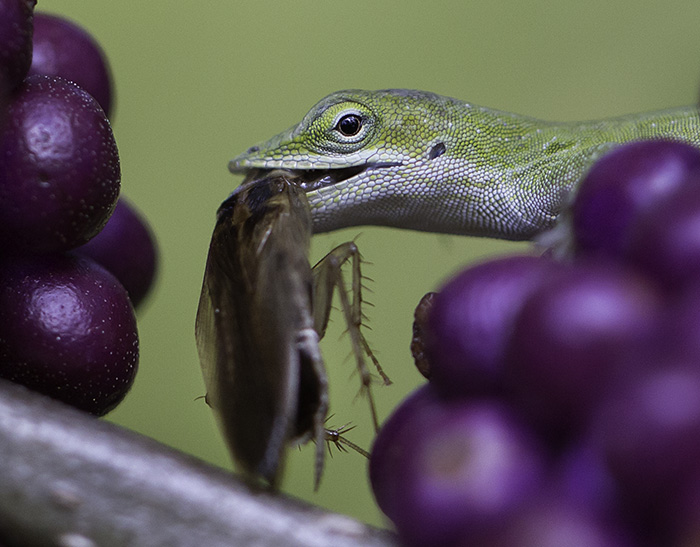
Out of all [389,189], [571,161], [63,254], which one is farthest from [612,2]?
[63,254]

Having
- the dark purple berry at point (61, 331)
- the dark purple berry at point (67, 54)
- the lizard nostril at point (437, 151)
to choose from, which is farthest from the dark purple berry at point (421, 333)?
the lizard nostril at point (437, 151)

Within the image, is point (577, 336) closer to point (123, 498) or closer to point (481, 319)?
point (481, 319)

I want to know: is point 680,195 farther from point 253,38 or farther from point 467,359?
point 253,38

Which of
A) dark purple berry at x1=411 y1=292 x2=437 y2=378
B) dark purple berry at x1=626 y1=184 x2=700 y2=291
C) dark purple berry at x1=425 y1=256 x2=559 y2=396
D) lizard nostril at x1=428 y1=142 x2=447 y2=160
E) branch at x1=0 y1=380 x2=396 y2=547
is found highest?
lizard nostril at x1=428 y1=142 x2=447 y2=160

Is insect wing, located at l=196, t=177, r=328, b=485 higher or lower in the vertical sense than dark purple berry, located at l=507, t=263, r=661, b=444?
lower

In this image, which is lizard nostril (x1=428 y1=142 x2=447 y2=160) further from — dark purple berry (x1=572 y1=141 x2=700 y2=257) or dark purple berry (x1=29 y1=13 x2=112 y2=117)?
dark purple berry (x1=572 y1=141 x2=700 y2=257)

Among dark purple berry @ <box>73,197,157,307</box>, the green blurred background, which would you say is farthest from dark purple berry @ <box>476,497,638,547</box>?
the green blurred background

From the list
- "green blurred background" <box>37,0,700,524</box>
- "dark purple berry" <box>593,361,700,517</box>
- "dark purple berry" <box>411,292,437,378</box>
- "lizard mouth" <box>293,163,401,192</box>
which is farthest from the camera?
"green blurred background" <box>37,0,700,524</box>

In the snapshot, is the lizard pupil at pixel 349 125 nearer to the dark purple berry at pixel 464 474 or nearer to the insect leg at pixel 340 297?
the insect leg at pixel 340 297
